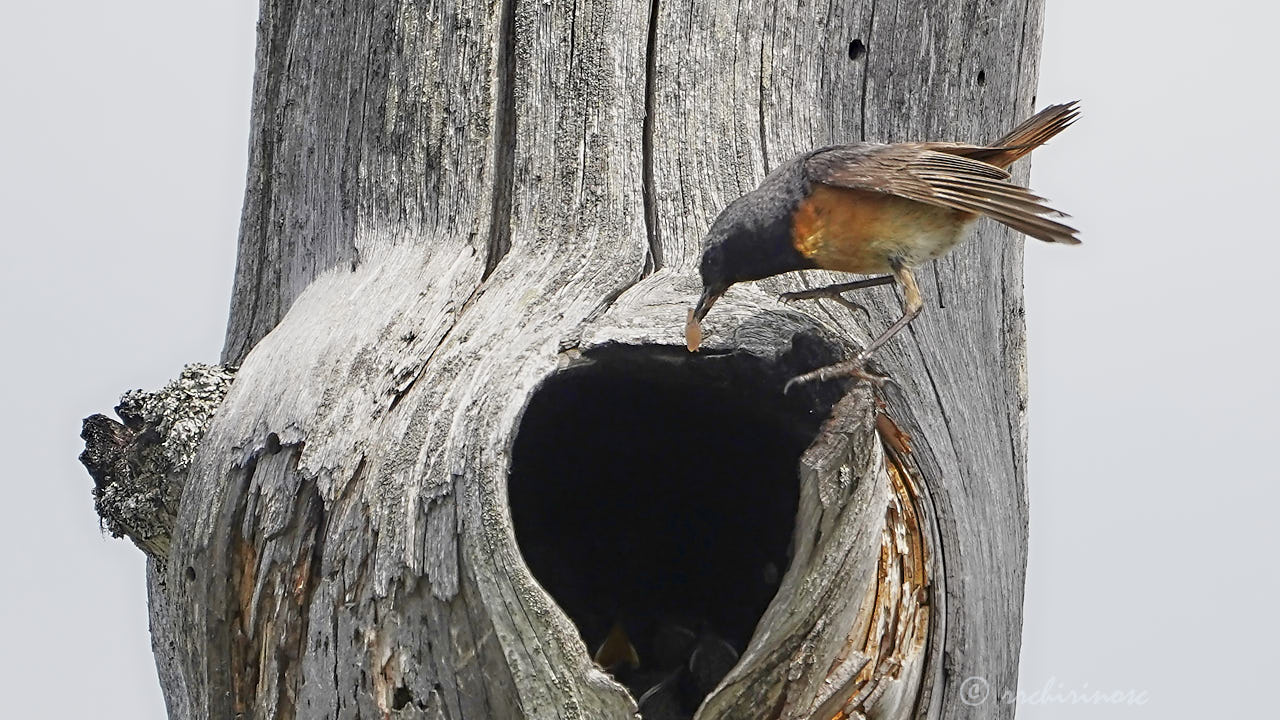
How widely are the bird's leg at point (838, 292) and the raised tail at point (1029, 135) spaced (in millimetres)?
365

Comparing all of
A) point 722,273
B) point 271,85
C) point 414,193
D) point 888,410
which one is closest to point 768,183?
point 722,273

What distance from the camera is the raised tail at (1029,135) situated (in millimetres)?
3203

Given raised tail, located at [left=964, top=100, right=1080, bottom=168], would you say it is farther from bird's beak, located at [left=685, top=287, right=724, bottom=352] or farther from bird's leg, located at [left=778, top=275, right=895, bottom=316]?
bird's beak, located at [left=685, top=287, right=724, bottom=352]

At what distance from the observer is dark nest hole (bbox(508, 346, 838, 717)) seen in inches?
134

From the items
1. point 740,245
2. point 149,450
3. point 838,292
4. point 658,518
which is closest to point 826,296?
point 838,292

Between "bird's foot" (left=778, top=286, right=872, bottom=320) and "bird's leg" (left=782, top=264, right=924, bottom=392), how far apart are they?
0.28 feet

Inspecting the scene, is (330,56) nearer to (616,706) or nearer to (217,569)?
(217,569)

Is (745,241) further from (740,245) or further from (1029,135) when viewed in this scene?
(1029,135)

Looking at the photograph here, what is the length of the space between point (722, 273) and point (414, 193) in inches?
30.8

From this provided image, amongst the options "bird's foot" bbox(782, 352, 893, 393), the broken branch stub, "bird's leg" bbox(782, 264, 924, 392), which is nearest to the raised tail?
"bird's leg" bbox(782, 264, 924, 392)

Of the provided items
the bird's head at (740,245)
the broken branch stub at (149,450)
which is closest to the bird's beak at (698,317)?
the bird's head at (740,245)

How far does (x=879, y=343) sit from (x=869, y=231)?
36 centimetres

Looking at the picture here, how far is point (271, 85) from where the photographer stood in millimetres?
3561

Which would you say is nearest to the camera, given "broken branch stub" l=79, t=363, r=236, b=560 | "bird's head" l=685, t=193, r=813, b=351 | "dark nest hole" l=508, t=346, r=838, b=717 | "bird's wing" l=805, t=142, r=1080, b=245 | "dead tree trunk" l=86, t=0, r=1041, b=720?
"dead tree trunk" l=86, t=0, r=1041, b=720
